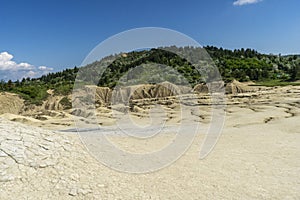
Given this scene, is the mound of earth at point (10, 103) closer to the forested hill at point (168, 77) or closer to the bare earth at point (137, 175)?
the forested hill at point (168, 77)

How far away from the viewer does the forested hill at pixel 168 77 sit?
15.9 meters

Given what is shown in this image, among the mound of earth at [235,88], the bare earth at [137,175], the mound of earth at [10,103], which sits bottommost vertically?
the bare earth at [137,175]

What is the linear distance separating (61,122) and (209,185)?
10.9 metres

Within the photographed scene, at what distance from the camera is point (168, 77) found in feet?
88.0

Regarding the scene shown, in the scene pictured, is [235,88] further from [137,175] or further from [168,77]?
[137,175]

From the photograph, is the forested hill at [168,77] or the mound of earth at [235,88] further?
the mound of earth at [235,88]

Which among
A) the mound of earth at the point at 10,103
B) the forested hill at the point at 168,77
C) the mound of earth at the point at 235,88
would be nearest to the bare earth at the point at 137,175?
the forested hill at the point at 168,77

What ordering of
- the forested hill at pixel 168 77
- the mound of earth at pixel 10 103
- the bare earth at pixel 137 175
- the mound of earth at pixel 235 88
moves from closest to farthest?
the bare earth at pixel 137 175 < the forested hill at pixel 168 77 < the mound of earth at pixel 10 103 < the mound of earth at pixel 235 88

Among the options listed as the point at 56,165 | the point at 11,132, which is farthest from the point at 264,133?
the point at 11,132

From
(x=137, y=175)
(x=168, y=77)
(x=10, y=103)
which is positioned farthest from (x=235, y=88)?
(x=137, y=175)

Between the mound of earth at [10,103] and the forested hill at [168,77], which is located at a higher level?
the forested hill at [168,77]

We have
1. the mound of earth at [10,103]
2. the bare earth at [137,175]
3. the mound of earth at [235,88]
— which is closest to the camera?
the bare earth at [137,175]

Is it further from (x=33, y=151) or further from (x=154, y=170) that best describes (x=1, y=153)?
(x=154, y=170)

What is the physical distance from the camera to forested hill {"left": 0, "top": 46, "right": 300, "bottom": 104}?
624 inches
